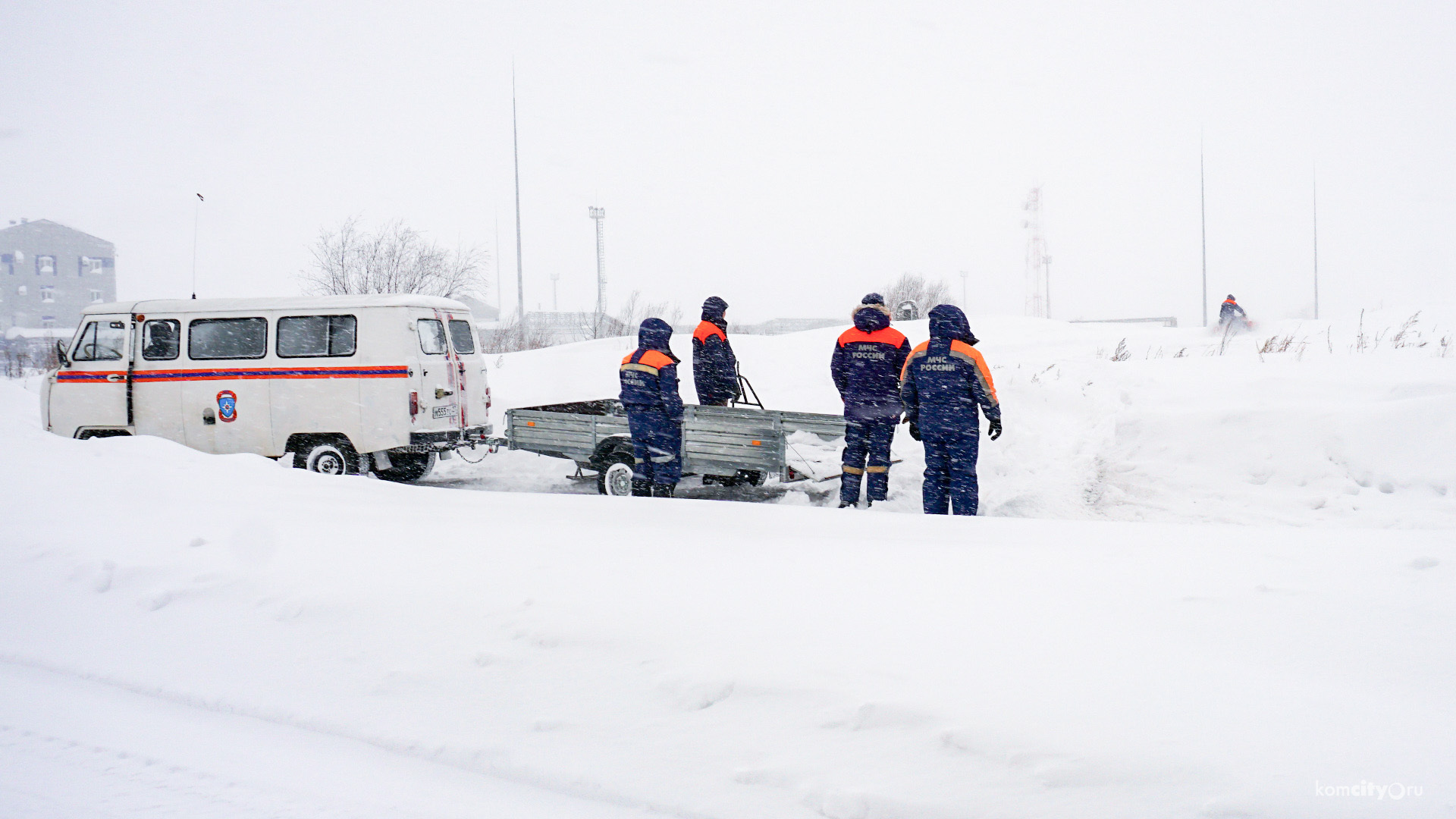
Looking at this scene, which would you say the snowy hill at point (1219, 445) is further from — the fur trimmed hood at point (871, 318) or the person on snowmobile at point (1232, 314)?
the person on snowmobile at point (1232, 314)

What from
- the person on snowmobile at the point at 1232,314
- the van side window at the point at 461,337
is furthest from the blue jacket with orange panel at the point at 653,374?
the person on snowmobile at the point at 1232,314

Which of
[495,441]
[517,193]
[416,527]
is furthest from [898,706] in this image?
[517,193]

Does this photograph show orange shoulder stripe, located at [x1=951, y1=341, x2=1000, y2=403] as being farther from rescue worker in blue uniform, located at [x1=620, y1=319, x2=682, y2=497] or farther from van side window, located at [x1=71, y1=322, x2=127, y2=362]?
van side window, located at [x1=71, y1=322, x2=127, y2=362]

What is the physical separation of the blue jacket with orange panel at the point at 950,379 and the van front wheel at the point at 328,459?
6.59 meters

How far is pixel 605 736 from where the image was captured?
9.56ft

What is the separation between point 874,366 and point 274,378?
22.3 feet

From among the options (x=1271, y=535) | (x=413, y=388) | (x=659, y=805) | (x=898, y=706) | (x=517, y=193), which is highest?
(x=517, y=193)

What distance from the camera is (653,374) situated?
26.1 ft

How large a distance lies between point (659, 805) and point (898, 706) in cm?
79

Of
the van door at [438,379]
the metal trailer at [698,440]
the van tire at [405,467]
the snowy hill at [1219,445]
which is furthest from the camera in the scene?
the van tire at [405,467]

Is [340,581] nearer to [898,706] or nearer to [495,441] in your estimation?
[898,706]

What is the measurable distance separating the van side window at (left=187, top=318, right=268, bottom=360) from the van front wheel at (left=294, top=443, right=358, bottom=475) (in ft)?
4.07

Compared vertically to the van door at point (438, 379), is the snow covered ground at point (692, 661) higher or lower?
lower

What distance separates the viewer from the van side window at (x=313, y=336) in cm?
983
